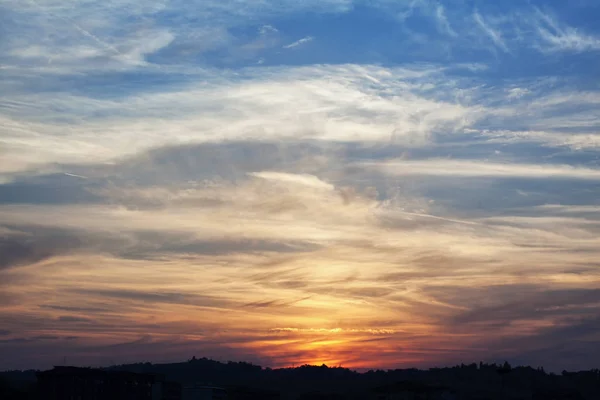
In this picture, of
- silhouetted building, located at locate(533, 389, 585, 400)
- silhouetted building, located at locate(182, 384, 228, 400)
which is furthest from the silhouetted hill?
silhouetted building, located at locate(182, 384, 228, 400)

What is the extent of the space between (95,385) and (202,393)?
11.4 metres

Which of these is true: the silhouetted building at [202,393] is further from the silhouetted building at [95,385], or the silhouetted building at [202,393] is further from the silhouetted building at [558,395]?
the silhouetted building at [558,395]

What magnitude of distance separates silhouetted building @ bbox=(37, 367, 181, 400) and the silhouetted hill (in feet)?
65.3

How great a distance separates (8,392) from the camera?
7644cm

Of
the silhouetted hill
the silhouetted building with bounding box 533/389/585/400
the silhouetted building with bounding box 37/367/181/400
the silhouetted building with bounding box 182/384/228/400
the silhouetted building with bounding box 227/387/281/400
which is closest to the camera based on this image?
the silhouetted building with bounding box 37/367/181/400

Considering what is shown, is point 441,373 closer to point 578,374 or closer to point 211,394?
point 578,374

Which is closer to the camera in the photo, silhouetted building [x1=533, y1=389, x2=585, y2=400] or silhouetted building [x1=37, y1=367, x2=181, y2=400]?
silhouetted building [x1=37, y1=367, x2=181, y2=400]

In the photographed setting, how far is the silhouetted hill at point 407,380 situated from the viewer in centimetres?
10275

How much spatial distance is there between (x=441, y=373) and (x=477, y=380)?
12884mm

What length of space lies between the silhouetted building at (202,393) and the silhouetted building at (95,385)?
4031 millimetres

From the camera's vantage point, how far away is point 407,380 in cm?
9944

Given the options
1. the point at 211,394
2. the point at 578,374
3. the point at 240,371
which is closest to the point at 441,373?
the point at 578,374

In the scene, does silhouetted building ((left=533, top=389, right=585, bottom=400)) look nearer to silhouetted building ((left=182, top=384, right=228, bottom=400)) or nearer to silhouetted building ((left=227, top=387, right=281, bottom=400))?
silhouetted building ((left=227, top=387, right=281, bottom=400))

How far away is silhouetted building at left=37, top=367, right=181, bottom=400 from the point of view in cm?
6262
